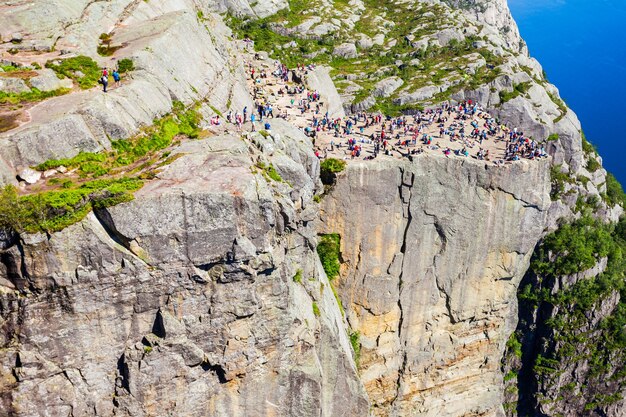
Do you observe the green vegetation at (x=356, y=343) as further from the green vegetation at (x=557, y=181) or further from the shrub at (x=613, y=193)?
the shrub at (x=613, y=193)

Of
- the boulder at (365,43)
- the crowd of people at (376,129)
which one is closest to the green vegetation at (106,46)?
the crowd of people at (376,129)

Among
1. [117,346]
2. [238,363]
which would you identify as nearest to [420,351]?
[238,363]

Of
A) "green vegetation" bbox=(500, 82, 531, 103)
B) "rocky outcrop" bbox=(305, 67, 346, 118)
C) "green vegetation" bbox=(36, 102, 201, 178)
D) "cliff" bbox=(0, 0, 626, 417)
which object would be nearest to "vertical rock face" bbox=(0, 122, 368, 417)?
"cliff" bbox=(0, 0, 626, 417)

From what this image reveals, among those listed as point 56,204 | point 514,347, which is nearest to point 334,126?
point 56,204

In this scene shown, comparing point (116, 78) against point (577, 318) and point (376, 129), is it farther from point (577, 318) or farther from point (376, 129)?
point (577, 318)

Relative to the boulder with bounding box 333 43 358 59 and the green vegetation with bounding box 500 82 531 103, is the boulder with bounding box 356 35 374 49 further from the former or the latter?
the green vegetation with bounding box 500 82 531 103
